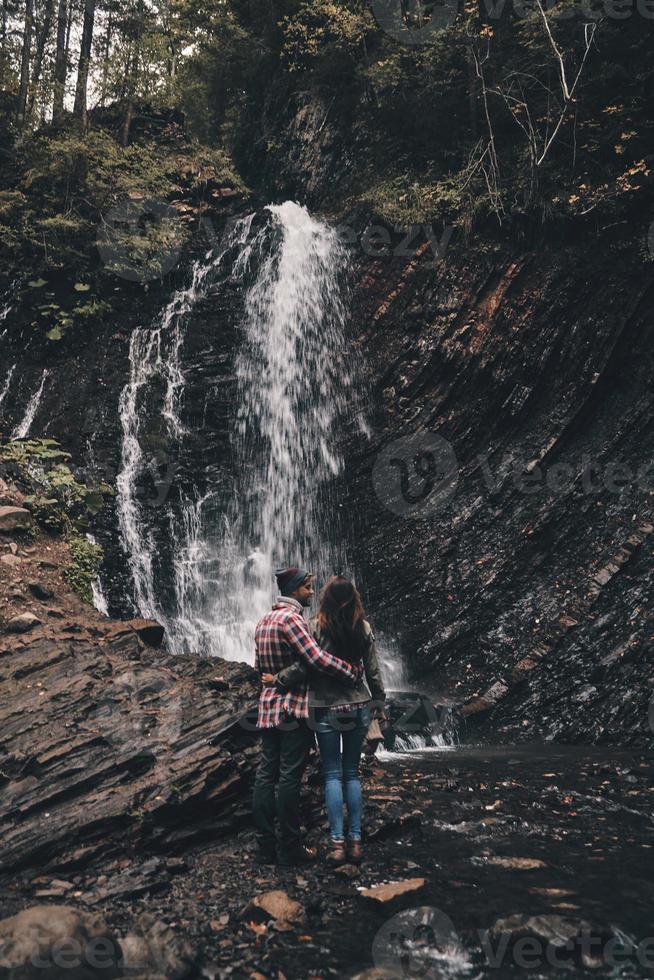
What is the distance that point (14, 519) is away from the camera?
911cm

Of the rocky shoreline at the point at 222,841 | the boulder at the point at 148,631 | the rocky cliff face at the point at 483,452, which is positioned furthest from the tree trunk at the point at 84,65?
the rocky shoreline at the point at 222,841

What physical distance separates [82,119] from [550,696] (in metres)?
18.8

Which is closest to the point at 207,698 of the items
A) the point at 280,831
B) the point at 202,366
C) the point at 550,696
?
the point at 280,831

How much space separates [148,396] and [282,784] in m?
11.2

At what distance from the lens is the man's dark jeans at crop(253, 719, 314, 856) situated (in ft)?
15.2

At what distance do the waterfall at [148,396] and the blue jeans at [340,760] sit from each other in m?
7.79

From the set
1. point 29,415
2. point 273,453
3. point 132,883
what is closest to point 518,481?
point 273,453

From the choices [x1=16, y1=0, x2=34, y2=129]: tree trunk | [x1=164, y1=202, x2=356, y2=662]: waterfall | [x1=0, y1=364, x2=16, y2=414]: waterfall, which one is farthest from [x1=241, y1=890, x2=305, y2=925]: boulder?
[x1=16, y1=0, x2=34, y2=129]: tree trunk

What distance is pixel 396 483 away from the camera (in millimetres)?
12977

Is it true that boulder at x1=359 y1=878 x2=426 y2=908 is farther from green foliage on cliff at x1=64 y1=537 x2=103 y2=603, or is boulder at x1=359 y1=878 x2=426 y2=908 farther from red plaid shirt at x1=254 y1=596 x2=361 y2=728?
green foliage on cliff at x1=64 y1=537 x2=103 y2=603

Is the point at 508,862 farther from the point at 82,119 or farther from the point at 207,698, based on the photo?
the point at 82,119

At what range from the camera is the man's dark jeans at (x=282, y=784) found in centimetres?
463

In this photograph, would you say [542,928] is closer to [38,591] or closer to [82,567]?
[38,591]

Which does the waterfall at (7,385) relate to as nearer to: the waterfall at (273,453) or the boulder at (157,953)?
the waterfall at (273,453)
